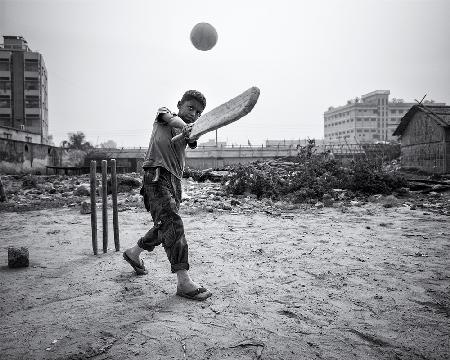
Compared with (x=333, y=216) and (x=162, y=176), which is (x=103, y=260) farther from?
(x=333, y=216)

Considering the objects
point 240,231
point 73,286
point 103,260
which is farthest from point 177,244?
point 240,231

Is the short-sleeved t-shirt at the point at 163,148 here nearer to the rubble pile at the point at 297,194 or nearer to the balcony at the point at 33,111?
the rubble pile at the point at 297,194

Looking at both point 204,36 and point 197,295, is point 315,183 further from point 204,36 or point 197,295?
point 197,295

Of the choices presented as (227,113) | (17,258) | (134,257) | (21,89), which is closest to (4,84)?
(21,89)

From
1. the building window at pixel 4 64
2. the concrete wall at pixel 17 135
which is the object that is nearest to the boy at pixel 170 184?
the concrete wall at pixel 17 135

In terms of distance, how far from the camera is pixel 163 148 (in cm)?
234

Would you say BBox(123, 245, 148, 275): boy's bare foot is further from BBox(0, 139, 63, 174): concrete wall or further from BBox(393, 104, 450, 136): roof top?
BBox(0, 139, 63, 174): concrete wall

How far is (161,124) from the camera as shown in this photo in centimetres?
236

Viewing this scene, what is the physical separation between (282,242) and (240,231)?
0.93 metres

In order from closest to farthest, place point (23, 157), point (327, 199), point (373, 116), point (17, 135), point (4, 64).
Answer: point (327, 199)
point (23, 157)
point (17, 135)
point (4, 64)
point (373, 116)

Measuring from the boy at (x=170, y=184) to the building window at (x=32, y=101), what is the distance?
155 feet

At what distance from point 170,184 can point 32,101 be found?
48054mm

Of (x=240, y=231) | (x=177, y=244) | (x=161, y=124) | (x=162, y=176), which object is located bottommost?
(x=240, y=231)

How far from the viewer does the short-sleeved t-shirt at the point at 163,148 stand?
7.65 ft
